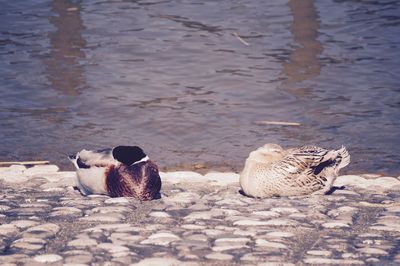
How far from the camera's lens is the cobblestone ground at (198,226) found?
5.36 meters

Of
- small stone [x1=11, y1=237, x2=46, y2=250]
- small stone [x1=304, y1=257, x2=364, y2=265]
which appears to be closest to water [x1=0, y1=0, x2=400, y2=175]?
small stone [x1=11, y1=237, x2=46, y2=250]

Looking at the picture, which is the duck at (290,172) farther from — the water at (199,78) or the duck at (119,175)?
the water at (199,78)

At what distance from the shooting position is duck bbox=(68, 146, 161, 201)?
7309mm

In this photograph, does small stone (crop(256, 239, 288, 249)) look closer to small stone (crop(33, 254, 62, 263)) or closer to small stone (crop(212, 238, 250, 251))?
small stone (crop(212, 238, 250, 251))

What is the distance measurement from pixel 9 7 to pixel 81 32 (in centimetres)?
191

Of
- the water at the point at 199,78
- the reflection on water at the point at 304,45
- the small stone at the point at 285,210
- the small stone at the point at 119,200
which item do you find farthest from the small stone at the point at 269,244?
the reflection on water at the point at 304,45

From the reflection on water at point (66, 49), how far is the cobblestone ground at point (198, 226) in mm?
4238

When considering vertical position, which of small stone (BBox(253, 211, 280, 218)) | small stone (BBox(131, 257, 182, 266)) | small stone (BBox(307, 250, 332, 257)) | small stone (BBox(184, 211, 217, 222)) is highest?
small stone (BBox(131, 257, 182, 266))

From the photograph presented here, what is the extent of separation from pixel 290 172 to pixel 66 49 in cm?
649

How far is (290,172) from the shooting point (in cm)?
775

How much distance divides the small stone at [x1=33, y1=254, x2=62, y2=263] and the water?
412 cm

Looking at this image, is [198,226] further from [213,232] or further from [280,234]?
[280,234]

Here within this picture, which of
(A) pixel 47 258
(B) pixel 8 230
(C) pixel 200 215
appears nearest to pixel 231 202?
(C) pixel 200 215

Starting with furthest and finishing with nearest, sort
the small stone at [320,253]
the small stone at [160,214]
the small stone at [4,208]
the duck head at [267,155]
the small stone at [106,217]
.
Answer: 1. the duck head at [267,155]
2. the small stone at [4,208]
3. the small stone at [160,214]
4. the small stone at [106,217]
5. the small stone at [320,253]
